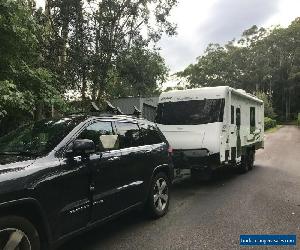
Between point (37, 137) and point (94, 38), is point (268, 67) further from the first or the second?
point (37, 137)

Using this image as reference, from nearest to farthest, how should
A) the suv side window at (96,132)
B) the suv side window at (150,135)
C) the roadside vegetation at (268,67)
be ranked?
the suv side window at (96,132)
the suv side window at (150,135)
the roadside vegetation at (268,67)

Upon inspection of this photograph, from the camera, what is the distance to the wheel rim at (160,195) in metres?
7.15

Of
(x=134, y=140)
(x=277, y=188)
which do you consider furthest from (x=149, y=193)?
(x=277, y=188)

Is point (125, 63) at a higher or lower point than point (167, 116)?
higher

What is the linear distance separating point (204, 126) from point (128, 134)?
4.44 meters

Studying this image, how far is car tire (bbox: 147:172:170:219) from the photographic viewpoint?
696cm

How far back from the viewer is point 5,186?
13.1 ft

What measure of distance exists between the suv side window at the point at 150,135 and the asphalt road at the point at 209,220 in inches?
53.5

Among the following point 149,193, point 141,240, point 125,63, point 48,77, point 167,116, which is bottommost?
point 141,240

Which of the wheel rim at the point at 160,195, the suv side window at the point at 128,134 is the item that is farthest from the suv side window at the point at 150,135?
the wheel rim at the point at 160,195

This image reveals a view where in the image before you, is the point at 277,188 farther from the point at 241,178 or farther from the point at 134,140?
the point at 134,140

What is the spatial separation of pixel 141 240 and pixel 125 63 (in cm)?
1564

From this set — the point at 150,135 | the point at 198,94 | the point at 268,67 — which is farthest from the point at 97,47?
the point at 268,67

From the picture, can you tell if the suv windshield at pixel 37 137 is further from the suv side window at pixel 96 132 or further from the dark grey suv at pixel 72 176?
the suv side window at pixel 96 132
